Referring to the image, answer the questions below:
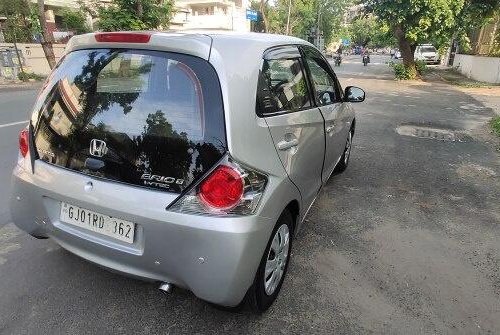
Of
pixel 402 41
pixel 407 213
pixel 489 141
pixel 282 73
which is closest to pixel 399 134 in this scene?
pixel 489 141

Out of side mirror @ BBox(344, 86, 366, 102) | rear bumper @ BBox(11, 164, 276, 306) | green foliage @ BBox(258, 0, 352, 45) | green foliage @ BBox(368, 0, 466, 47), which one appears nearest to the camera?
rear bumper @ BBox(11, 164, 276, 306)

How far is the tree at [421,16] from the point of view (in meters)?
19.0

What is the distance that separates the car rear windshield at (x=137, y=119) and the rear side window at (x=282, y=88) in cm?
42

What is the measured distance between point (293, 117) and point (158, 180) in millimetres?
1110

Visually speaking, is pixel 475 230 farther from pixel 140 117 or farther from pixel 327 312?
pixel 140 117

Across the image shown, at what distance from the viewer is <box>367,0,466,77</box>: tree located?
1895 centimetres

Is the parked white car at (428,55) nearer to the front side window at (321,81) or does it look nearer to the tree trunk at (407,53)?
the tree trunk at (407,53)

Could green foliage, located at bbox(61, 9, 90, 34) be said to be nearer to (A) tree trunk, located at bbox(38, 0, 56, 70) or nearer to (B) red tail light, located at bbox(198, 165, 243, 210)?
(A) tree trunk, located at bbox(38, 0, 56, 70)

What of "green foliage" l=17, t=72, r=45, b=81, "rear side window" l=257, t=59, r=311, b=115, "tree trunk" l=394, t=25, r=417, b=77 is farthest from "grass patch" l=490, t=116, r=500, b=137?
"green foliage" l=17, t=72, r=45, b=81

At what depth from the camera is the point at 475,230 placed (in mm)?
3965

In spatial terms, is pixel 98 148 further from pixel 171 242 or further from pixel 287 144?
pixel 287 144

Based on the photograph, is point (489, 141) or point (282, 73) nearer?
point (282, 73)

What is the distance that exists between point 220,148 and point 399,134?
22.9 feet

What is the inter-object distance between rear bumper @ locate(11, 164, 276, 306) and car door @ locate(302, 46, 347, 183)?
5.14ft
